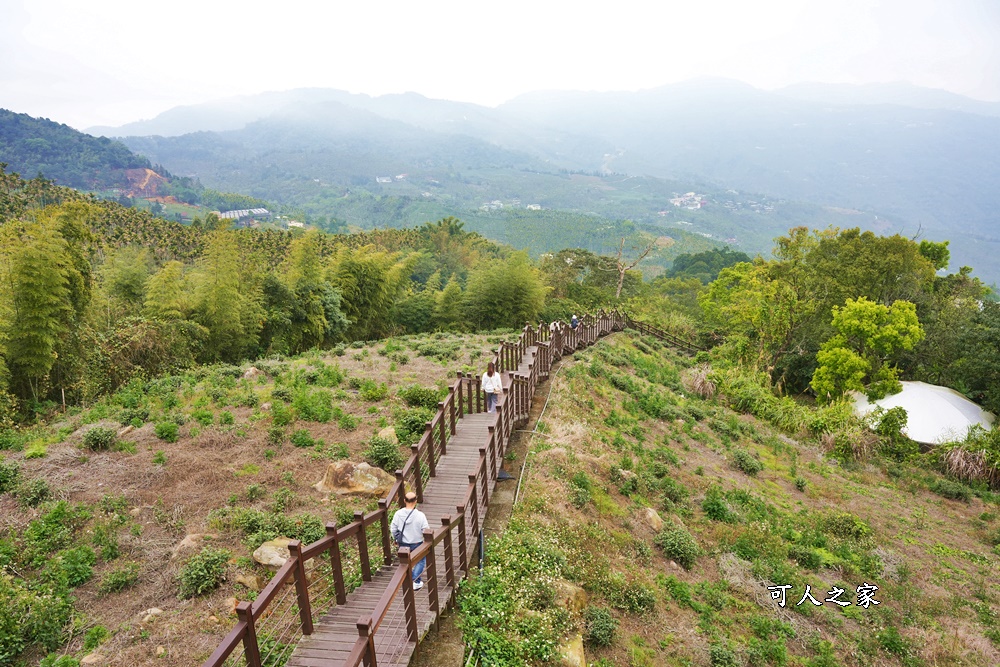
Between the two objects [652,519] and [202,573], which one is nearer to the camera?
[202,573]

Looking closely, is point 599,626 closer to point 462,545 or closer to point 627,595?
point 627,595

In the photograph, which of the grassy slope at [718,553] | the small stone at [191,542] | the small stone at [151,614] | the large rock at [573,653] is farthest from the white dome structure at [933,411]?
the small stone at [151,614]

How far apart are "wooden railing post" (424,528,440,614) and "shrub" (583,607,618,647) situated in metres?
2.13

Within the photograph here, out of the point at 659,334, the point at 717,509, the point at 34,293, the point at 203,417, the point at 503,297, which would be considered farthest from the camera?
the point at 659,334

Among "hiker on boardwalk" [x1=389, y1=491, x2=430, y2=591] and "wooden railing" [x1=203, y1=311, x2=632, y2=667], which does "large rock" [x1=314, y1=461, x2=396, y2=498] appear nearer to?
"wooden railing" [x1=203, y1=311, x2=632, y2=667]

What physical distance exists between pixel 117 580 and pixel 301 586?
3.18 metres

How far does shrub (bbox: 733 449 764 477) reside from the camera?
A: 14289 millimetres

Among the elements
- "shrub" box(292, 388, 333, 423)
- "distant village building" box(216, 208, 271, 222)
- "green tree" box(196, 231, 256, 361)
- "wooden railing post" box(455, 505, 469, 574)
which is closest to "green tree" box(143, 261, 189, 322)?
"green tree" box(196, 231, 256, 361)

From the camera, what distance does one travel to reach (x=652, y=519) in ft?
32.9

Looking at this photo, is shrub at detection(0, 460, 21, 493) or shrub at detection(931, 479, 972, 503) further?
shrub at detection(931, 479, 972, 503)

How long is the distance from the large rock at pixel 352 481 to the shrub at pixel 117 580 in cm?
280

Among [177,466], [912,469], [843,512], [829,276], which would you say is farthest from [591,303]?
[177,466]

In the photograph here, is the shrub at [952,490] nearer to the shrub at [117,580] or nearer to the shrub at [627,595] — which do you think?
the shrub at [627,595]

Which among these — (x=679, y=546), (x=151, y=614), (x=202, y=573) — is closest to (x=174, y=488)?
(x=202, y=573)
